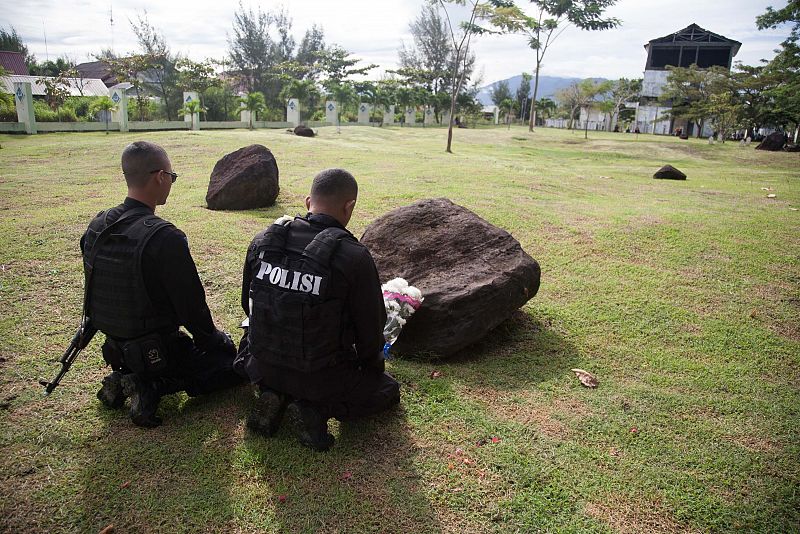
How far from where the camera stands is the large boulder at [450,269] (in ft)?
14.8

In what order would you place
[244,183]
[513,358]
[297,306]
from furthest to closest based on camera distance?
[244,183] < [513,358] < [297,306]

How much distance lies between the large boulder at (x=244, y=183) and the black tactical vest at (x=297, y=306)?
6447mm

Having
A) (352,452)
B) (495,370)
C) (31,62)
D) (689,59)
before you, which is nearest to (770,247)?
(495,370)

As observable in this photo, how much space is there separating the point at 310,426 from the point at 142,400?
1.11m

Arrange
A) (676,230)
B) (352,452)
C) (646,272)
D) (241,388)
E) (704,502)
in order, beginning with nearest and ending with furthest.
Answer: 1. (704,502)
2. (352,452)
3. (241,388)
4. (646,272)
5. (676,230)

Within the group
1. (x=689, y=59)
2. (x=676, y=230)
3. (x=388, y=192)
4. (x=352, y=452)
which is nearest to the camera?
(x=352, y=452)

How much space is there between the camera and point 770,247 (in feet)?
25.5

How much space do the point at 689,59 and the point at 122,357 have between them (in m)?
66.3

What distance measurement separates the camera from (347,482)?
2.95 metres

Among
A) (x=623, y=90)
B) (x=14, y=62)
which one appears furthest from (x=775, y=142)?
(x=14, y=62)

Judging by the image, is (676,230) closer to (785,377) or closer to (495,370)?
(785,377)

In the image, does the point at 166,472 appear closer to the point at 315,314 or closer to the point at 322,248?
the point at 315,314

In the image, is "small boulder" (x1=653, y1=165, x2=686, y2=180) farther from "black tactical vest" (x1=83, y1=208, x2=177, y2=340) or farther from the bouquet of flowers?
"black tactical vest" (x1=83, y1=208, x2=177, y2=340)

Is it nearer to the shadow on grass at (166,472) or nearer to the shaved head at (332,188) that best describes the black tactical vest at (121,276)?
the shadow on grass at (166,472)
